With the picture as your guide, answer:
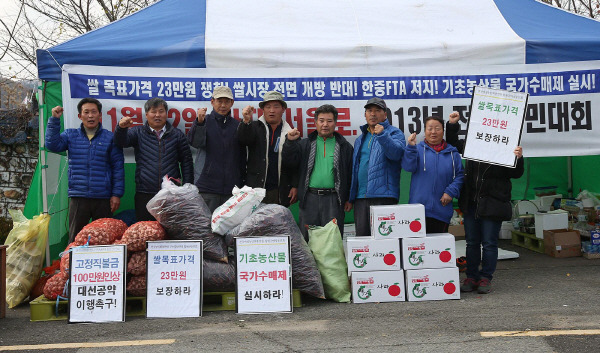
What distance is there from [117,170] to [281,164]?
5.34ft

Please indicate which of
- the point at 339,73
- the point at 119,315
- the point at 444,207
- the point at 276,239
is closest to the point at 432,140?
the point at 444,207

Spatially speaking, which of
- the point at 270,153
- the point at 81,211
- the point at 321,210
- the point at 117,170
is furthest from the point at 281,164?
the point at 81,211

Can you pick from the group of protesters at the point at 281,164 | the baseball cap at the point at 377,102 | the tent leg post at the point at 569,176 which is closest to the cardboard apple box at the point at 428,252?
the group of protesters at the point at 281,164

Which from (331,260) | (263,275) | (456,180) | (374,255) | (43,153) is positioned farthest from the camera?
(43,153)

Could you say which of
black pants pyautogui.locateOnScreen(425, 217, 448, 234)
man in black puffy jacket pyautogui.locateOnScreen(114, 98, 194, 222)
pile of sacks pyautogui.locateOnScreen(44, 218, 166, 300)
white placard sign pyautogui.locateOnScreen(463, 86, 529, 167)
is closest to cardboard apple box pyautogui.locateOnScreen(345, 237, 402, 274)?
black pants pyautogui.locateOnScreen(425, 217, 448, 234)

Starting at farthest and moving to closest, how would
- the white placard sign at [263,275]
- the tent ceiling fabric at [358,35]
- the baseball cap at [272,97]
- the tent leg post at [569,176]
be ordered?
1. the tent leg post at [569,176]
2. the tent ceiling fabric at [358,35]
3. the baseball cap at [272,97]
4. the white placard sign at [263,275]

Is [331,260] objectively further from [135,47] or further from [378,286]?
[135,47]

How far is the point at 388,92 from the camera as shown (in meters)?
6.81

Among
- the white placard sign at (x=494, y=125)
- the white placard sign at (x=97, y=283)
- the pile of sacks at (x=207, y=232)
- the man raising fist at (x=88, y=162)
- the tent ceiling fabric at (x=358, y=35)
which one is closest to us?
the white placard sign at (x=97, y=283)

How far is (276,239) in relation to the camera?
18.5 ft

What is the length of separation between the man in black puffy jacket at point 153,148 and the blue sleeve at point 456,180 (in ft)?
8.36

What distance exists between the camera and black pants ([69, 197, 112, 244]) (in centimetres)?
639

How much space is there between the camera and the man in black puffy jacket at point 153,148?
20.8 feet

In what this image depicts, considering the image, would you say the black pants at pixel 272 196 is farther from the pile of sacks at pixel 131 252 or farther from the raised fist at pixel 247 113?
the pile of sacks at pixel 131 252
